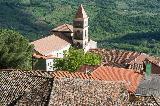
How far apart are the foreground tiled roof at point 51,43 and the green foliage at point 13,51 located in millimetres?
37982

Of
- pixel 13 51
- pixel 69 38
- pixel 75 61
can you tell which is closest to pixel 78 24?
pixel 69 38

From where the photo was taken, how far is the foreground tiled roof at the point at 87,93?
117 feet

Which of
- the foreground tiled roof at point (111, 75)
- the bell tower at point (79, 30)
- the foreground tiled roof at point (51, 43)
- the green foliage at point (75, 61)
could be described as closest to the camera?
the foreground tiled roof at point (111, 75)

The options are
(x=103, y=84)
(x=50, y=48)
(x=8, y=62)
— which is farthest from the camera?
(x=50, y=48)

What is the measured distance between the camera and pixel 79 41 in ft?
423

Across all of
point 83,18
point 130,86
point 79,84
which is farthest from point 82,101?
point 83,18

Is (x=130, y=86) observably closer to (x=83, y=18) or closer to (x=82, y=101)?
(x=82, y=101)

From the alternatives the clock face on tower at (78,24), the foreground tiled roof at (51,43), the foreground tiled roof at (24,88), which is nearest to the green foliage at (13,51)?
the foreground tiled roof at (24,88)

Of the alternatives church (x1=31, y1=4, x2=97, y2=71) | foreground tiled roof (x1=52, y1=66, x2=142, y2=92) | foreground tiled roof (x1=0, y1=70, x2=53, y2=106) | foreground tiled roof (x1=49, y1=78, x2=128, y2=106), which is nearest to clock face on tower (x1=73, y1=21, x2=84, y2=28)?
church (x1=31, y1=4, x2=97, y2=71)

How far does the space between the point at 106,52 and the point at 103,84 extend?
281 ft

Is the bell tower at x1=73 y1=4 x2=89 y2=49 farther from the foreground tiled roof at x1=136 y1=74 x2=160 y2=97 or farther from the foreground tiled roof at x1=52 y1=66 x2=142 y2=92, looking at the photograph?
the foreground tiled roof at x1=136 y1=74 x2=160 y2=97

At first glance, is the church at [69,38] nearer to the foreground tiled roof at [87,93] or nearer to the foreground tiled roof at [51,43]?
the foreground tiled roof at [51,43]

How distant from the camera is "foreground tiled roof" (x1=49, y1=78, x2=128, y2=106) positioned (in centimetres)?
3556

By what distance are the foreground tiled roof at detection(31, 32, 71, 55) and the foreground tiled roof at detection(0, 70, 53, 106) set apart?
67.8 metres
